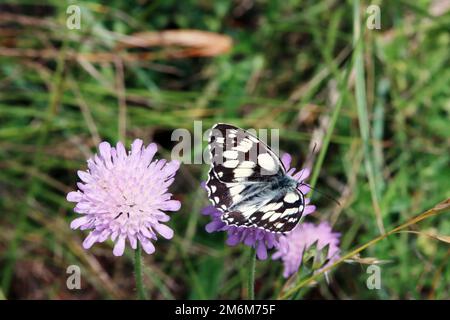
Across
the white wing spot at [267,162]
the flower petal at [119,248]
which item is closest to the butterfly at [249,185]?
the white wing spot at [267,162]

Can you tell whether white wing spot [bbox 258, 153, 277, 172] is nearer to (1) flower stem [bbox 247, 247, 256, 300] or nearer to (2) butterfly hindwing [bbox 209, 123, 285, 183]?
(2) butterfly hindwing [bbox 209, 123, 285, 183]

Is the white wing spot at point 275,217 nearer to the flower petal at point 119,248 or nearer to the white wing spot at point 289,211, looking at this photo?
the white wing spot at point 289,211

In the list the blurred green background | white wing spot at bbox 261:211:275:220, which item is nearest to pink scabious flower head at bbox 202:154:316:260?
white wing spot at bbox 261:211:275:220

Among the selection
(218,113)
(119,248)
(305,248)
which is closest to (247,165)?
(305,248)

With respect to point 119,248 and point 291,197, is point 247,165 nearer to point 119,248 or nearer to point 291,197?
point 291,197

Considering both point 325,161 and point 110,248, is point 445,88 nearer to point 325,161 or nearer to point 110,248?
point 325,161

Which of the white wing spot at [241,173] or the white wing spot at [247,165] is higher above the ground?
the white wing spot at [247,165]
